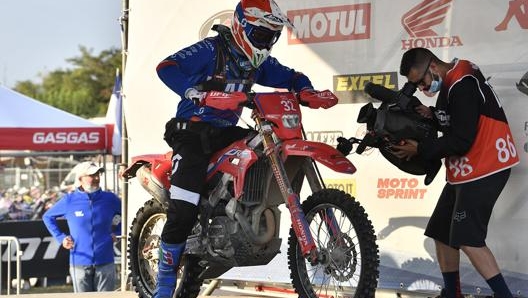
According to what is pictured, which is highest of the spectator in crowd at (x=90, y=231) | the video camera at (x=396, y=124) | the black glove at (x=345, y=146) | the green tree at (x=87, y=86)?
the video camera at (x=396, y=124)

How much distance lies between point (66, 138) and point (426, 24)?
480 inches

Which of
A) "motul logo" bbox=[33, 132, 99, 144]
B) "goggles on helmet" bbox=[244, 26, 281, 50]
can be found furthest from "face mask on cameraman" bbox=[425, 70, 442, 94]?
"motul logo" bbox=[33, 132, 99, 144]

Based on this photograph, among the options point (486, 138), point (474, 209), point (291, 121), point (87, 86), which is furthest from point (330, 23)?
point (87, 86)

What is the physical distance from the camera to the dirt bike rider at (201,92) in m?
5.76

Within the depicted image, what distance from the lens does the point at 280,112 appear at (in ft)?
18.4

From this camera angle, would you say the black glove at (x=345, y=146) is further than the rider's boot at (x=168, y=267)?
No

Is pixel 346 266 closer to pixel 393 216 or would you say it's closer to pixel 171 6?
pixel 393 216

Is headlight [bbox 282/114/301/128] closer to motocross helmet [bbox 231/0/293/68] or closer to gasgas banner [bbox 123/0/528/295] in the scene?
motocross helmet [bbox 231/0/293/68]

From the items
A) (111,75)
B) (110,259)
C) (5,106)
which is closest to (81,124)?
(5,106)

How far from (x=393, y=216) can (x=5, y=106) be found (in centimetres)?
1147

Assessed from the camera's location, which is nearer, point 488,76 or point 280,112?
point 280,112

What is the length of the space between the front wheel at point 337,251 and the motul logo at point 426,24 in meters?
1.80

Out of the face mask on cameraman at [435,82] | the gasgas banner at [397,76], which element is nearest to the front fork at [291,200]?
the face mask on cameraman at [435,82]

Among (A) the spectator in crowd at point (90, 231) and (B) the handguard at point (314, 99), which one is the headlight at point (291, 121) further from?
(A) the spectator in crowd at point (90, 231)
